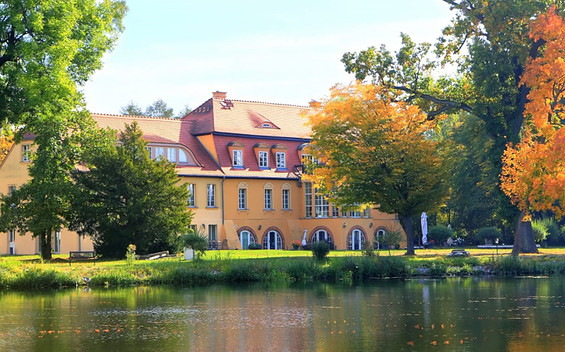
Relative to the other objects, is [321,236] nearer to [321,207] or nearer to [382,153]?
[321,207]

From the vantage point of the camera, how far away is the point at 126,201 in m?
43.6

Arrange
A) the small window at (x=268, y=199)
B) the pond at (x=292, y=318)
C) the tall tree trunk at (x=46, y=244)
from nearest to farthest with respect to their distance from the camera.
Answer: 1. the pond at (x=292, y=318)
2. the tall tree trunk at (x=46, y=244)
3. the small window at (x=268, y=199)

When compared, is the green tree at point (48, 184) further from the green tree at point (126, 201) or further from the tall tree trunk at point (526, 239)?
the tall tree trunk at point (526, 239)

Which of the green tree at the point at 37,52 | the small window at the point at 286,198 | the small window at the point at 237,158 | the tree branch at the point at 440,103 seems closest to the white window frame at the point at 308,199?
the small window at the point at 286,198

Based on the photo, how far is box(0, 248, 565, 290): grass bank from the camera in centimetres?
3419

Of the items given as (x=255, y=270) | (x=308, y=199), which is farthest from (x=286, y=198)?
(x=255, y=270)

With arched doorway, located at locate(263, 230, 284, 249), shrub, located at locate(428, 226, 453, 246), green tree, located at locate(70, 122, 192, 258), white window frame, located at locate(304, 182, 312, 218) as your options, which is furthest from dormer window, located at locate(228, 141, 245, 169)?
green tree, located at locate(70, 122, 192, 258)

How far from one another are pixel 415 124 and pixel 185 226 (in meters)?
12.9

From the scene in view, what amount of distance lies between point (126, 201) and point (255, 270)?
33.8 ft

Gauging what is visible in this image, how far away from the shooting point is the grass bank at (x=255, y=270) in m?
34.2

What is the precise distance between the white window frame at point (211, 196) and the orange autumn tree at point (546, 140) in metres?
23.0

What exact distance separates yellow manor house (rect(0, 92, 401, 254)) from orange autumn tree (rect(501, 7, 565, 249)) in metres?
20.1

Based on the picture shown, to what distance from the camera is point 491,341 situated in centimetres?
1844

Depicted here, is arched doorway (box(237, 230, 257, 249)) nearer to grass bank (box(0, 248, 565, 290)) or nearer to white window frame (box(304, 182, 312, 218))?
white window frame (box(304, 182, 312, 218))
